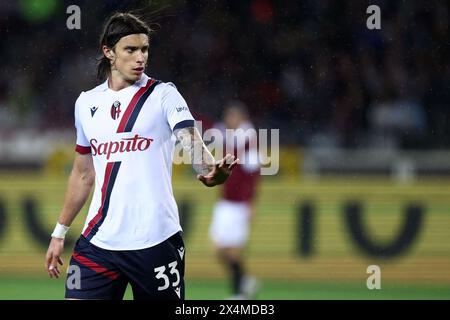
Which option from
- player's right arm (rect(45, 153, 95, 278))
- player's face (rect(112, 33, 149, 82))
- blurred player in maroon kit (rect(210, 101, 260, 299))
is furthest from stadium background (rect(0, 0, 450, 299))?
player's face (rect(112, 33, 149, 82))

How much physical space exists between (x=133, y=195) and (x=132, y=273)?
0.39m

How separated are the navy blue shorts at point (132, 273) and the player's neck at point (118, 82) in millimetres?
817

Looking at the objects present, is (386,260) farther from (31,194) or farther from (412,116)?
(31,194)

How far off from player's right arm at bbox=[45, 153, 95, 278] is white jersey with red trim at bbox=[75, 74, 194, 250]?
205 mm

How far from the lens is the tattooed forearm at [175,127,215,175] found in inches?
201

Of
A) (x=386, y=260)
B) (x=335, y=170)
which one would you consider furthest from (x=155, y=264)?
(x=335, y=170)

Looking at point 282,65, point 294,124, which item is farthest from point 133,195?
point 282,65

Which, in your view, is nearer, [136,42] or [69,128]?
[136,42]

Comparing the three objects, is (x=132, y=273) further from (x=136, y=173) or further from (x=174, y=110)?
(x=174, y=110)

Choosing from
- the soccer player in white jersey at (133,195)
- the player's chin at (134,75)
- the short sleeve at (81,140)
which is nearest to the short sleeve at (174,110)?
the soccer player in white jersey at (133,195)

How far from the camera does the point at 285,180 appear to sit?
12336 millimetres

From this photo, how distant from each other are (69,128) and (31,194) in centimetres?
178

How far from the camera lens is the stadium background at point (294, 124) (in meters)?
11.6

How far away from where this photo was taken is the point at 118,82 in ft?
18.3
